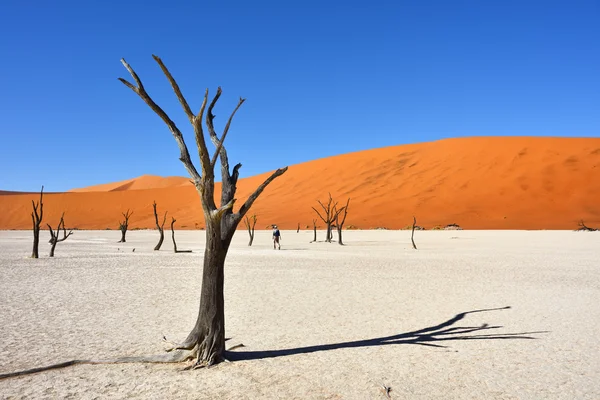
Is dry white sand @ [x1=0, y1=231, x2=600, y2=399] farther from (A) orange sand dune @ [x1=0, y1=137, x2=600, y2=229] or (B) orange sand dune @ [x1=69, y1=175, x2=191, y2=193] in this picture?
(B) orange sand dune @ [x1=69, y1=175, x2=191, y2=193]

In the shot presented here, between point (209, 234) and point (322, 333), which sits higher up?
point (209, 234)

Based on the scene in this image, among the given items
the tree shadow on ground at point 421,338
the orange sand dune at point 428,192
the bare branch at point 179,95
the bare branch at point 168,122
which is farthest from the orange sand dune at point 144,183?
the bare branch at point 179,95

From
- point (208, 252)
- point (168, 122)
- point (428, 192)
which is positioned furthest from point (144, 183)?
point (208, 252)

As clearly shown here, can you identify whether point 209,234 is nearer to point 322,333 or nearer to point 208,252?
point 208,252

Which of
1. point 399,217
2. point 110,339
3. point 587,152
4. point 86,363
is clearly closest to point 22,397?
point 86,363

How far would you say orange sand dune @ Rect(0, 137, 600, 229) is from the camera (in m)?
49.0

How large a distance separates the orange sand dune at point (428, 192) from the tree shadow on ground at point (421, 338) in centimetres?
3982

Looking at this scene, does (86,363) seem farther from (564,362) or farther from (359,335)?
(564,362)

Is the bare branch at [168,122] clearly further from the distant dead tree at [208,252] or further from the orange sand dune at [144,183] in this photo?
the orange sand dune at [144,183]

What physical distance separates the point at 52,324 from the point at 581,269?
51.6 feet

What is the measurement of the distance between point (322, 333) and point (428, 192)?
5380cm

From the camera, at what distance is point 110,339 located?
22.9 ft

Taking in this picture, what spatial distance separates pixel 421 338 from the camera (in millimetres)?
7098

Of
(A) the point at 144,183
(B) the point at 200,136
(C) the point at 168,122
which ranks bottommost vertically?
(B) the point at 200,136
